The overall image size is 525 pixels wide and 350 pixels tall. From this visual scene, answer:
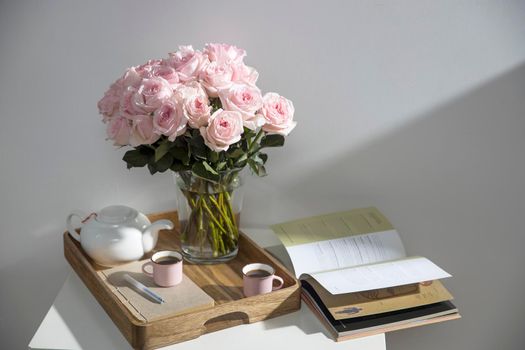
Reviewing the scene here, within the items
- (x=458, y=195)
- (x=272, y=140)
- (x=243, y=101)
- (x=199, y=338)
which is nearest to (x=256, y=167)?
(x=272, y=140)

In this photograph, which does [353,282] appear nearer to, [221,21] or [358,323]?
[358,323]

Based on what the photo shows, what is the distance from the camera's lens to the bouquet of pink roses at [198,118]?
135 cm

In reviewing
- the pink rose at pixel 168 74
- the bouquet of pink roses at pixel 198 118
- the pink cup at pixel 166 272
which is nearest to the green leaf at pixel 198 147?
the bouquet of pink roses at pixel 198 118

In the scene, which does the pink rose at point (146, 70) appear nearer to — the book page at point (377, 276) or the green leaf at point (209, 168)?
the green leaf at point (209, 168)

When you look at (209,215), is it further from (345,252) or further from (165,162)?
(345,252)

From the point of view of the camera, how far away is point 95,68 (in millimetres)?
1659

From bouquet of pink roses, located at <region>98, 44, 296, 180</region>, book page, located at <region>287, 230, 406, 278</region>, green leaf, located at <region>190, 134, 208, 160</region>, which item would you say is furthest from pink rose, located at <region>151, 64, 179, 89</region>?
book page, located at <region>287, 230, 406, 278</region>

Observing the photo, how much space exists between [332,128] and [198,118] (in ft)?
1.72

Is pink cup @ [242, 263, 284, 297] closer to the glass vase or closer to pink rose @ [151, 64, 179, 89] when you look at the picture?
the glass vase

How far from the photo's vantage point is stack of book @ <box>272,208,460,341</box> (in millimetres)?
1414

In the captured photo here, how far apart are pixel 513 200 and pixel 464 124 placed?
25 cm

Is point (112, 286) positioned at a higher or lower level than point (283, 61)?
lower

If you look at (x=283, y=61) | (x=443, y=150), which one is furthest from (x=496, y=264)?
(x=283, y=61)

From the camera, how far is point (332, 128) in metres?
1.78
